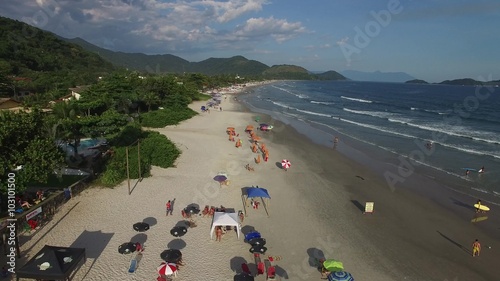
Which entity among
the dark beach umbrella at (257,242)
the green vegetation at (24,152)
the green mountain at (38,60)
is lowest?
the dark beach umbrella at (257,242)

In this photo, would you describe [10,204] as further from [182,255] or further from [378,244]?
[378,244]

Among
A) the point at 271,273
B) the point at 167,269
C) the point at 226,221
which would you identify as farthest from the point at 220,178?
the point at 167,269

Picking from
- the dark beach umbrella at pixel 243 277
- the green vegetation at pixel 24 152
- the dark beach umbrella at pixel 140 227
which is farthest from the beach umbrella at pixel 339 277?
the green vegetation at pixel 24 152

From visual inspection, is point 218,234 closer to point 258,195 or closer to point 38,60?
point 258,195

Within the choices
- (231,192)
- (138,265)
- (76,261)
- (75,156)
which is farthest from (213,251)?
(75,156)

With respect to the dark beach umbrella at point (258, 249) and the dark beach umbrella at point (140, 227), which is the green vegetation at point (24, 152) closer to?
the dark beach umbrella at point (140, 227)

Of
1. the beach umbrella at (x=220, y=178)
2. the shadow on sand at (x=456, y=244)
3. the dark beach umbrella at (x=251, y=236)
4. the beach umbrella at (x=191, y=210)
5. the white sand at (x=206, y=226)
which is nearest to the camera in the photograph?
the white sand at (x=206, y=226)
